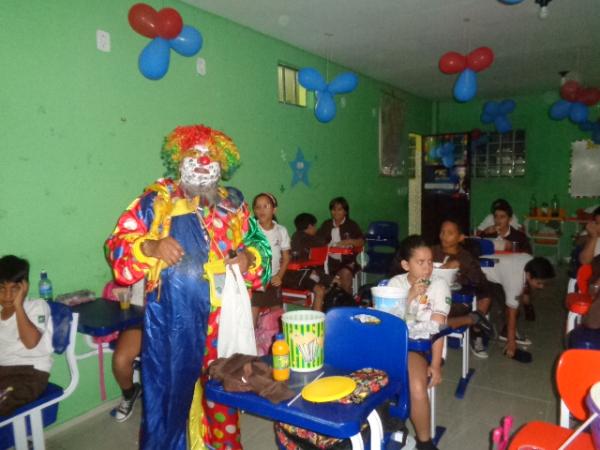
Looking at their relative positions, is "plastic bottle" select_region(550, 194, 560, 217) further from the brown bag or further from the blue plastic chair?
the brown bag

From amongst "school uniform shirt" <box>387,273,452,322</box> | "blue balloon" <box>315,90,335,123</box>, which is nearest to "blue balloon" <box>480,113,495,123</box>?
"blue balloon" <box>315,90,335,123</box>

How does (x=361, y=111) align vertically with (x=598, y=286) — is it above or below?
above

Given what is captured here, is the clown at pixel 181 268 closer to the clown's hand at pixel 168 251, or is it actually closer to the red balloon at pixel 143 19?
the clown's hand at pixel 168 251

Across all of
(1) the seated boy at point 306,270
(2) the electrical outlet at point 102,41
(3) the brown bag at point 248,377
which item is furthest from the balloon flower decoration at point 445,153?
(3) the brown bag at point 248,377

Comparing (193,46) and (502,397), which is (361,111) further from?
(502,397)

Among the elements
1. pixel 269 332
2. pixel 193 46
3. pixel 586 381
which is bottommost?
pixel 269 332

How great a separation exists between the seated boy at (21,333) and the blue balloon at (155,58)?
147 cm

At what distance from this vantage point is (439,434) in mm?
2545

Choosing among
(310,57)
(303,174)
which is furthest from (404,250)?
(310,57)

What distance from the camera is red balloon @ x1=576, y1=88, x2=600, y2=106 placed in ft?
17.3

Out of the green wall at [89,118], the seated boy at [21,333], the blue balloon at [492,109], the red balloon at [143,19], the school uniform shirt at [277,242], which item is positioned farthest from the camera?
the blue balloon at [492,109]

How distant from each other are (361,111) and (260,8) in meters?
2.59

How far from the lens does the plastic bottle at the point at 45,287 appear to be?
8.52 feet

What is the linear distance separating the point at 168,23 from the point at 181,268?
1.85 meters
